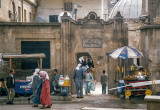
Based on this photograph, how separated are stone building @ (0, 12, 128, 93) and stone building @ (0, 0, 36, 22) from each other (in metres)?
3.46

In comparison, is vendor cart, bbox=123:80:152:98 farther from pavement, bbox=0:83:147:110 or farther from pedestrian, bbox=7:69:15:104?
pedestrian, bbox=7:69:15:104

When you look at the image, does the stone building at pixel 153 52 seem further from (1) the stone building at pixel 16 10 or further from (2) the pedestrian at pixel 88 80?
(1) the stone building at pixel 16 10

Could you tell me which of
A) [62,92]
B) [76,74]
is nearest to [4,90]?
[62,92]

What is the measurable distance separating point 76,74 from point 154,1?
316 inches

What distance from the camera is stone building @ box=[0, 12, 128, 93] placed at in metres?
17.5

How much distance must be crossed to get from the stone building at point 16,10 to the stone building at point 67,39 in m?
3.46

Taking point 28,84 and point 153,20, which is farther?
point 153,20

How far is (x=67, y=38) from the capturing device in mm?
17594

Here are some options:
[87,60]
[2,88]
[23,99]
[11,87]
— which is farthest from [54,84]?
[87,60]

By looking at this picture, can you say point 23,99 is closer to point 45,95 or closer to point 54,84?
point 54,84

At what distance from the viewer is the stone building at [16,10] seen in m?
20.6

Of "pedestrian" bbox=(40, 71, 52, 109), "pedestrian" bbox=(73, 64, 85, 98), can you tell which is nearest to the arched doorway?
"pedestrian" bbox=(73, 64, 85, 98)

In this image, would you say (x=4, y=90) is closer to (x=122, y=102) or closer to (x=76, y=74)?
(x=76, y=74)

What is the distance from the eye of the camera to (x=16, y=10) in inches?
968
